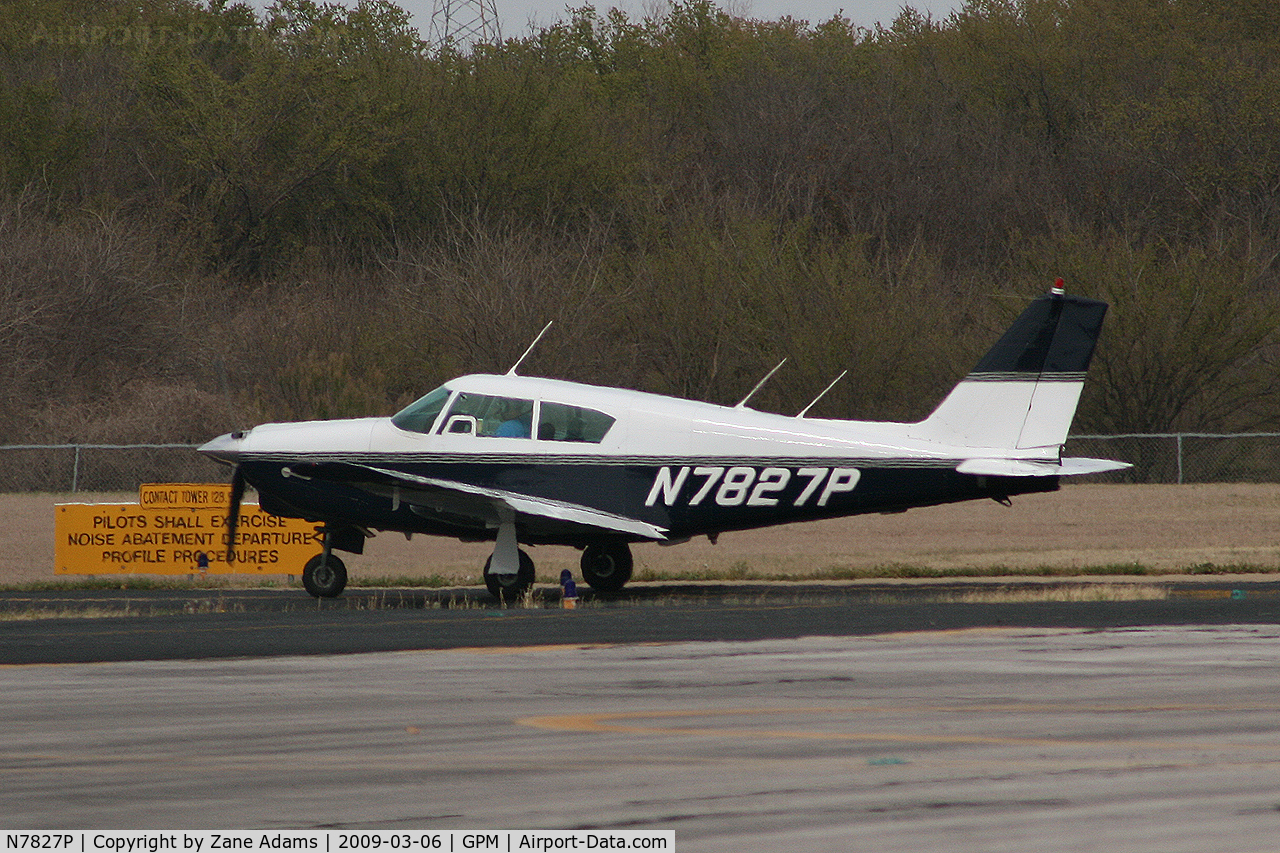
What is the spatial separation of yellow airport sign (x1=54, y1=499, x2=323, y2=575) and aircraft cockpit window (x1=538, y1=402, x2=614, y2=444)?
223 inches

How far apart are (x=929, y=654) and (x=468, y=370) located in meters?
25.8

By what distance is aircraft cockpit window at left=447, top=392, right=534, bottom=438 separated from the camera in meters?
19.3

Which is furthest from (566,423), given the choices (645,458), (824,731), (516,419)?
(824,731)

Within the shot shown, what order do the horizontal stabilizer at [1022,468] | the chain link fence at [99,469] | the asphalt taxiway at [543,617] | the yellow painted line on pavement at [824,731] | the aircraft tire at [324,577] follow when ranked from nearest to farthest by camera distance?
the yellow painted line on pavement at [824,731] → the asphalt taxiway at [543,617] → the horizontal stabilizer at [1022,468] → the aircraft tire at [324,577] → the chain link fence at [99,469]

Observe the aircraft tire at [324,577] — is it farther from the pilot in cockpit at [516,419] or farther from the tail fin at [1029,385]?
the tail fin at [1029,385]

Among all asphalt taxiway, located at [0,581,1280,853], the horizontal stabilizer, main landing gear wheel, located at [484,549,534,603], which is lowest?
asphalt taxiway, located at [0,581,1280,853]

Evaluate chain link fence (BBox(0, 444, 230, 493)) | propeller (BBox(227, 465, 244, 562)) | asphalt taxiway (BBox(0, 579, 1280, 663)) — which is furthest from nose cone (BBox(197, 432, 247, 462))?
chain link fence (BBox(0, 444, 230, 493))

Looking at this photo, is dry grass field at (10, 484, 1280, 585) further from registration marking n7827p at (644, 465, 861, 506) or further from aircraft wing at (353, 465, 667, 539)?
registration marking n7827p at (644, 465, 861, 506)

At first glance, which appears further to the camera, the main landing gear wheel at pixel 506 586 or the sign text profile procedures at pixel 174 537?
the sign text profile procedures at pixel 174 537

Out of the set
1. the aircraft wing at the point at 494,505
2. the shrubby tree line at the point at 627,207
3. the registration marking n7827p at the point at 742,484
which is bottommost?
the aircraft wing at the point at 494,505

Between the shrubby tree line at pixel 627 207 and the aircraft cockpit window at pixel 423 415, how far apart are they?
1540cm

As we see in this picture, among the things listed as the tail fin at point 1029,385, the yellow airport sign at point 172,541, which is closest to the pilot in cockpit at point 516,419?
the tail fin at point 1029,385

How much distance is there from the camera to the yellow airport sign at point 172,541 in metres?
23.8

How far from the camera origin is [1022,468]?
1845 cm
